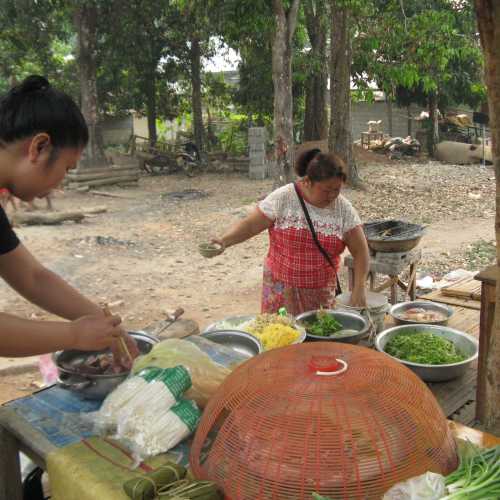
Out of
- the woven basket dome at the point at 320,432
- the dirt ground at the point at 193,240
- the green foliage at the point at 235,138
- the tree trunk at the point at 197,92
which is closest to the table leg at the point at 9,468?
the woven basket dome at the point at 320,432

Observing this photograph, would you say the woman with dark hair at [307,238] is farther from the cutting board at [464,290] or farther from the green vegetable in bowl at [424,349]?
the cutting board at [464,290]

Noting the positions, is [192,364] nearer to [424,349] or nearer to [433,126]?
[424,349]

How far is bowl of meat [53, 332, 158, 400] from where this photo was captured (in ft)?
6.77

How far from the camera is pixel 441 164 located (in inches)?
739

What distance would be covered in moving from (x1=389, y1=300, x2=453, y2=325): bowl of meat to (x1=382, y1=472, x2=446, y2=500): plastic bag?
1881mm

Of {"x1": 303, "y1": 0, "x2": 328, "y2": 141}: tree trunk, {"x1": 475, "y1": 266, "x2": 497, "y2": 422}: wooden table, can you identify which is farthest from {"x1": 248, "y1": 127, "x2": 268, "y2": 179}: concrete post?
{"x1": 475, "y1": 266, "x2": 497, "y2": 422}: wooden table

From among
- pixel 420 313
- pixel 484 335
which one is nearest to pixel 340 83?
pixel 420 313

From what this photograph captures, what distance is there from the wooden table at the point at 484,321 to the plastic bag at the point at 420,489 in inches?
40.9

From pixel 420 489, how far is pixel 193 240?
351 inches

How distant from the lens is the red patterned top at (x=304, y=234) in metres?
3.51

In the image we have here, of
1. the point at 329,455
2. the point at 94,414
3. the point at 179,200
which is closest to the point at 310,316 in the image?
the point at 94,414

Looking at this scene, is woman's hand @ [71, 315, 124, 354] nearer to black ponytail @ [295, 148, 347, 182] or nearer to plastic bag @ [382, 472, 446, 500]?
plastic bag @ [382, 472, 446, 500]

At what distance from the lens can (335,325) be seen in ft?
9.53

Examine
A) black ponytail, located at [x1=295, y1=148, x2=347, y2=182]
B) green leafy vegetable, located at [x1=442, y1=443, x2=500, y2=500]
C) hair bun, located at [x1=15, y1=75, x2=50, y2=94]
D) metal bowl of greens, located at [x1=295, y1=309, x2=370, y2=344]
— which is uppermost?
hair bun, located at [x1=15, y1=75, x2=50, y2=94]
